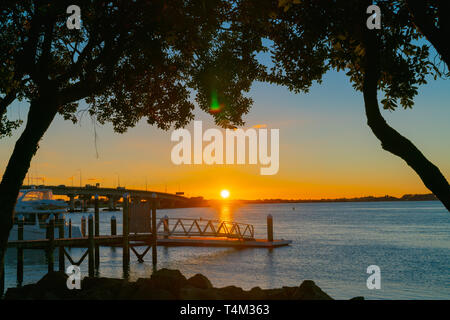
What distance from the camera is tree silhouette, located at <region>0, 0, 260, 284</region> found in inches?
347

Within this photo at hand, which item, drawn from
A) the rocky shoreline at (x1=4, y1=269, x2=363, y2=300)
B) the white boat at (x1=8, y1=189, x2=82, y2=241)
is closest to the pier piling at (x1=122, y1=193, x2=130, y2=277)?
the white boat at (x1=8, y1=189, x2=82, y2=241)

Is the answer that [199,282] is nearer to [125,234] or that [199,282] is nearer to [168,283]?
[168,283]

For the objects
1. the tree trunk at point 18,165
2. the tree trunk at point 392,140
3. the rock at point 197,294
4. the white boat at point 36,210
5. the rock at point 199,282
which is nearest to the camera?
the tree trunk at point 392,140

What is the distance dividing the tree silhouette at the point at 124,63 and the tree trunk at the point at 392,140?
3.43 m

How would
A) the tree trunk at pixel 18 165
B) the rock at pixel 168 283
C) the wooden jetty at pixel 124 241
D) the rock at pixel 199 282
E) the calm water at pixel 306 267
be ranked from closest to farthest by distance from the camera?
1. the tree trunk at pixel 18 165
2. the rock at pixel 168 283
3. the rock at pixel 199 282
4. the wooden jetty at pixel 124 241
5. the calm water at pixel 306 267

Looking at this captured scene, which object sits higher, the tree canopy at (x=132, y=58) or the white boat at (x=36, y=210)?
the tree canopy at (x=132, y=58)

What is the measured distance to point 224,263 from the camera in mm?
33719

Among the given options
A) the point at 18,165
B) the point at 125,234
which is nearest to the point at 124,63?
the point at 18,165

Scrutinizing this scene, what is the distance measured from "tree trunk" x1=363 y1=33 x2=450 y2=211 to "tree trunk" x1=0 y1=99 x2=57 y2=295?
5.80 meters

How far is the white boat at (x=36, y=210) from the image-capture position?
35.2m

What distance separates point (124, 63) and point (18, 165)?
4.74m

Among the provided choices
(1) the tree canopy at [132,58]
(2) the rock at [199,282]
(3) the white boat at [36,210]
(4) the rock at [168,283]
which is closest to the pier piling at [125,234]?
(3) the white boat at [36,210]

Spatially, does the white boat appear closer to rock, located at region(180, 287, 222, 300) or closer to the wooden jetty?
the wooden jetty

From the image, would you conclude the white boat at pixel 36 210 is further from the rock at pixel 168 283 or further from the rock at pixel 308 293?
the rock at pixel 308 293
